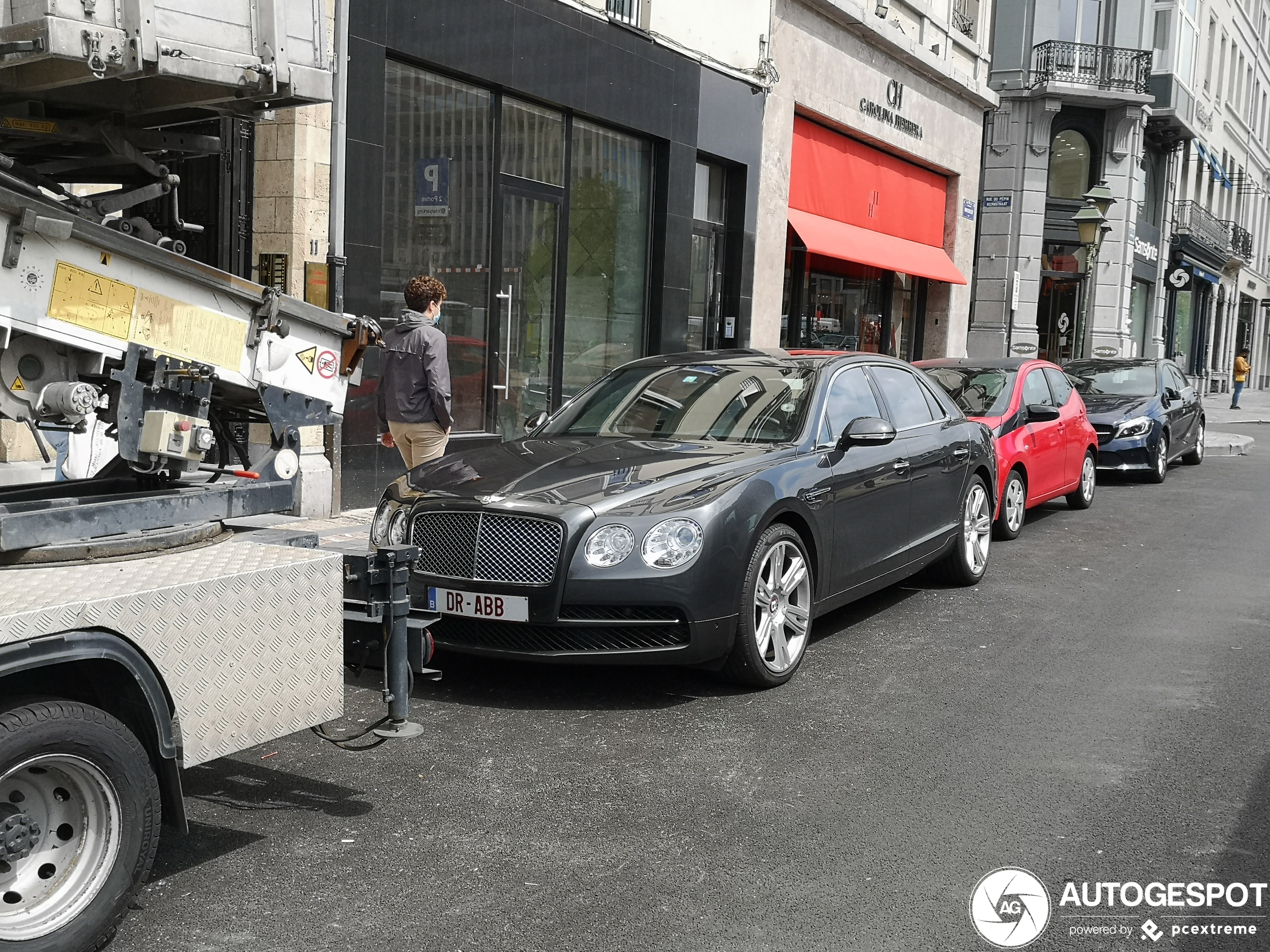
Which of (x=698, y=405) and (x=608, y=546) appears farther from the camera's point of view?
(x=698, y=405)

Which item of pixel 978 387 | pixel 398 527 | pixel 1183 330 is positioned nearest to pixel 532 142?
pixel 978 387

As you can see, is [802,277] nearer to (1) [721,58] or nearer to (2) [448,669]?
(1) [721,58]

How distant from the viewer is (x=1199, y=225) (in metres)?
42.2

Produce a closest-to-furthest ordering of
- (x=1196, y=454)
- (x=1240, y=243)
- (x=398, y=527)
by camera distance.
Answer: (x=398, y=527) → (x=1196, y=454) → (x=1240, y=243)

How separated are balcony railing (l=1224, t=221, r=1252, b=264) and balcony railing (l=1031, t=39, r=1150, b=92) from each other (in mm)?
17638

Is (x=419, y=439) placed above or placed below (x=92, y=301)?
below

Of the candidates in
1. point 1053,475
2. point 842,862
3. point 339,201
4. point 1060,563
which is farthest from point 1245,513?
point 842,862

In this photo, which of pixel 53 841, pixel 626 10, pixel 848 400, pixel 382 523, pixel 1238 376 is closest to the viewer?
pixel 53 841

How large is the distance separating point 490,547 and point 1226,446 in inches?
733

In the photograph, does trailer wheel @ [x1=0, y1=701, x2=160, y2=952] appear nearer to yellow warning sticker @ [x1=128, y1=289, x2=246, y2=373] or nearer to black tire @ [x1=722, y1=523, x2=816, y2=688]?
yellow warning sticker @ [x1=128, y1=289, x2=246, y2=373]

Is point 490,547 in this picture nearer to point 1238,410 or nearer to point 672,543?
point 672,543

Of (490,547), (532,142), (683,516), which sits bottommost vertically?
(490,547)

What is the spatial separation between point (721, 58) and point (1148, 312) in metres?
28.5

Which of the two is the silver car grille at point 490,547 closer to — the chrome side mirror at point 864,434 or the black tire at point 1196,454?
the chrome side mirror at point 864,434
